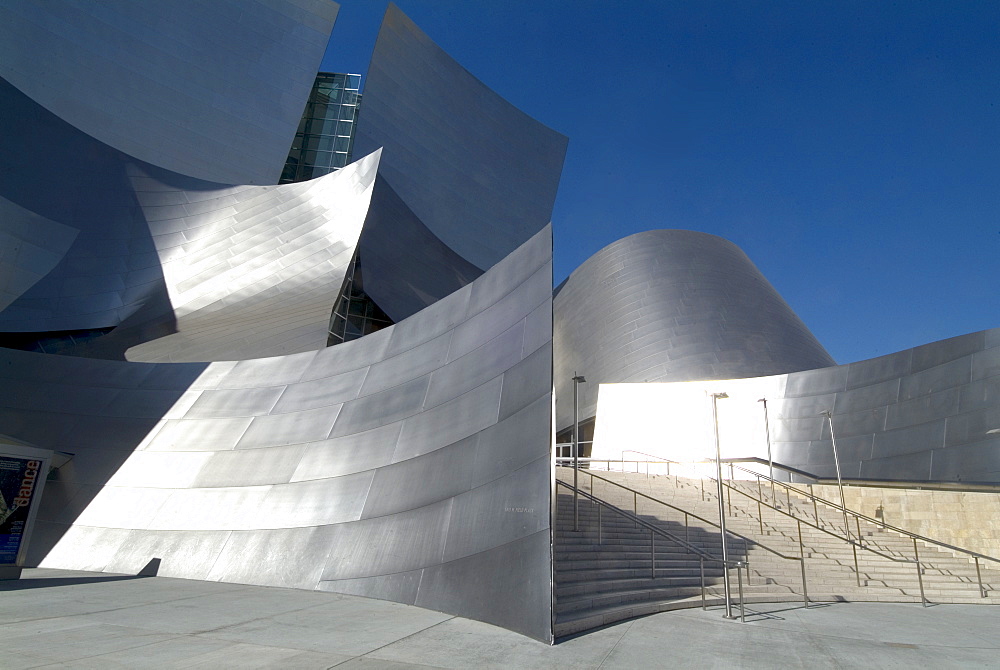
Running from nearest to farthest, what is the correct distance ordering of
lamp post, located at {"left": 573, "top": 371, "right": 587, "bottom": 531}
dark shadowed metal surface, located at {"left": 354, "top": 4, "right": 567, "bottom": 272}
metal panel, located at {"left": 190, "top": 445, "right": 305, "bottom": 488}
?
metal panel, located at {"left": 190, "top": 445, "right": 305, "bottom": 488} < lamp post, located at {"left": 573, "top": 371, "right": 587, "bottom": 531} < dark shadowed metal surface, located at {"left": 354, "top": 4, "right": 567, "bottom": 272}

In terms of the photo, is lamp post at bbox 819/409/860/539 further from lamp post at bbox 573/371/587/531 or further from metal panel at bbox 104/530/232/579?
metal panel at bbox 104/530/232/579

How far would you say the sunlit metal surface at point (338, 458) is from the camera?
544cm

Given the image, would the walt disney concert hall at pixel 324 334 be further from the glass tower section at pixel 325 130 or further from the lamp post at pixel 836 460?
the glass tower section at pixel 325 130

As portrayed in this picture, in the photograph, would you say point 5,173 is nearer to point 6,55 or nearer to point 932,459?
point 6,55

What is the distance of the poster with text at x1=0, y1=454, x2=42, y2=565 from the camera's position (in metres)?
6.97

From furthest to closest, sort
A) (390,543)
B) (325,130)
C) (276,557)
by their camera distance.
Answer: (325,130), (276,557), (390,543)

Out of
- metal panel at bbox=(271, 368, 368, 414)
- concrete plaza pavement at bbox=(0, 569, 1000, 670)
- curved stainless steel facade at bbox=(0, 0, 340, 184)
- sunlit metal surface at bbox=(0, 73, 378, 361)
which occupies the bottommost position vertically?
concrete plaza pavement at bbox=(0, 569, 1000, 670)

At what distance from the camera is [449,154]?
3067 cm

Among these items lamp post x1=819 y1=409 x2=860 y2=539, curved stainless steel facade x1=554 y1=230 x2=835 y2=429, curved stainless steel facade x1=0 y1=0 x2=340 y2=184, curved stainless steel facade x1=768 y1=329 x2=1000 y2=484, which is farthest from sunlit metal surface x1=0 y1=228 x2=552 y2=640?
curved stainless steel facade x1=554 y1=230 x2=835 y2=429

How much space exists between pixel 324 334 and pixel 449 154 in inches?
699

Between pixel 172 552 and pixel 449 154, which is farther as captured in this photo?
pixel 449 154

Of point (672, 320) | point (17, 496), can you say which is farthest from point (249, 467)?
point (672, 320)

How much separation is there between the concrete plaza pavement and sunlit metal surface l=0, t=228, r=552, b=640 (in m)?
0.47

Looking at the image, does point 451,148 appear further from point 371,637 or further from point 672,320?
point 371,637
